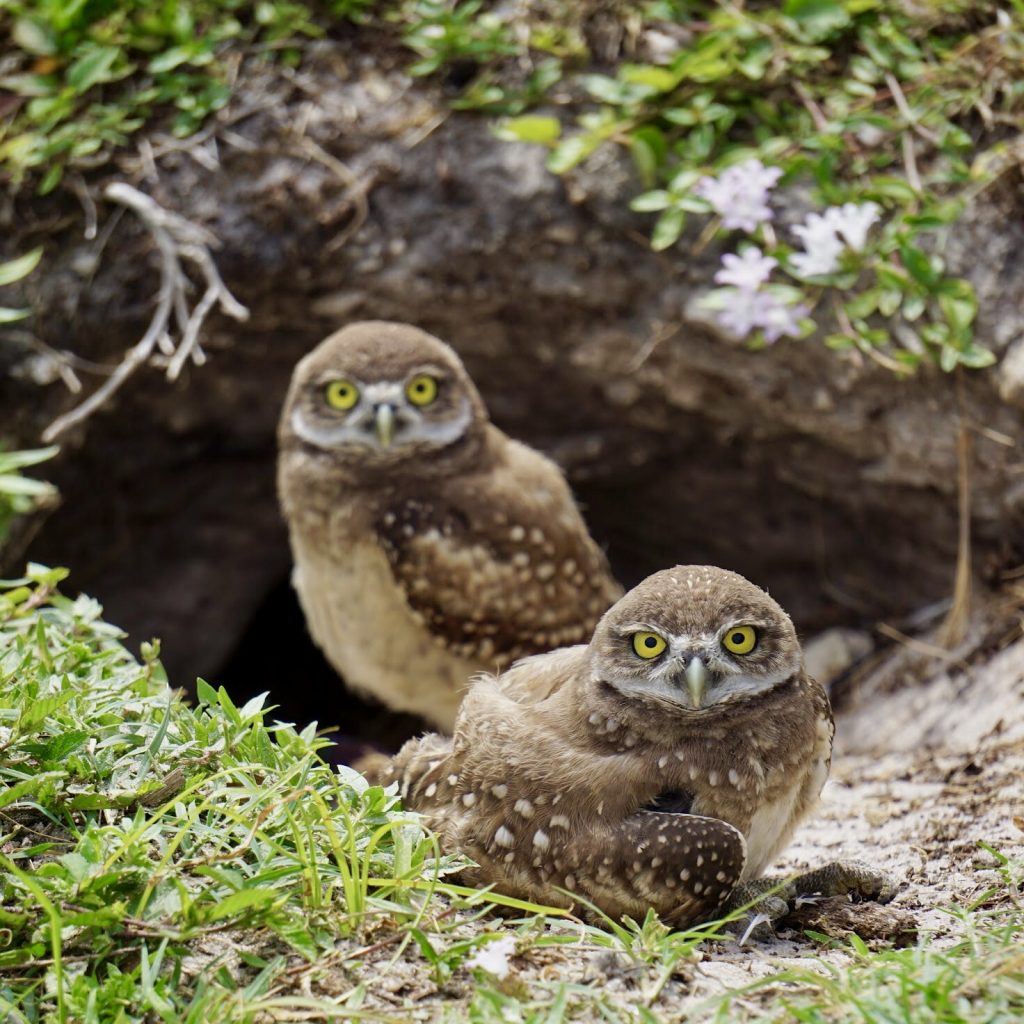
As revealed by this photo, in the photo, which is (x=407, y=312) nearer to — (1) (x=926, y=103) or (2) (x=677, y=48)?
(2) (x=677, y=48)

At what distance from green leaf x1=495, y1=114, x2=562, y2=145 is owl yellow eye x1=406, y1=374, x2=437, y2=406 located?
3.46ft

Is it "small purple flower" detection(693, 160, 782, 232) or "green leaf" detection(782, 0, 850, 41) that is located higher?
"green leaf" detection(782, 0, 850, 41)

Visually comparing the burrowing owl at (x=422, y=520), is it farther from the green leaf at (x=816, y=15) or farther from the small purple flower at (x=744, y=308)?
the green leaf at (x=816, y=15)

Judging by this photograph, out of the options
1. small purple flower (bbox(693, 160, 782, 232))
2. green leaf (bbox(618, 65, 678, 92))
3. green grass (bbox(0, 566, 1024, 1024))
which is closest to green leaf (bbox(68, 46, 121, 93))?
green leaf (bbox(618, 65, 678, 92))

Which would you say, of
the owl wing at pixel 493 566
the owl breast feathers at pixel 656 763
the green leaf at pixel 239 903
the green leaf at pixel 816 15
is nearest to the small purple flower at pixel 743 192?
the green leaf at pixel 816 15

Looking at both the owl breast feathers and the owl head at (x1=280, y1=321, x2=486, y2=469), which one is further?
the owl head at (x1=280, y1=321, x2=486, y2=469)

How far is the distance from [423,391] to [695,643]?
7.21ft

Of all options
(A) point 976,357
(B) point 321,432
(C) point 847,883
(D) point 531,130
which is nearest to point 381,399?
(B) point 321,432

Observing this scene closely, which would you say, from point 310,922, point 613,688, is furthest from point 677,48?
point 310,922

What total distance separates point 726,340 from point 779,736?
260cm

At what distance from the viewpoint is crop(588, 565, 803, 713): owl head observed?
2799 mm

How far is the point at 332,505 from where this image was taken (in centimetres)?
474

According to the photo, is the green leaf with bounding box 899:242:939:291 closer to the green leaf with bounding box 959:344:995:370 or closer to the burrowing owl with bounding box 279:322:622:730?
the green leaf with bounding box 959:344:995:370

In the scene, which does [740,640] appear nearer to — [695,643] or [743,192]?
[695,643]
